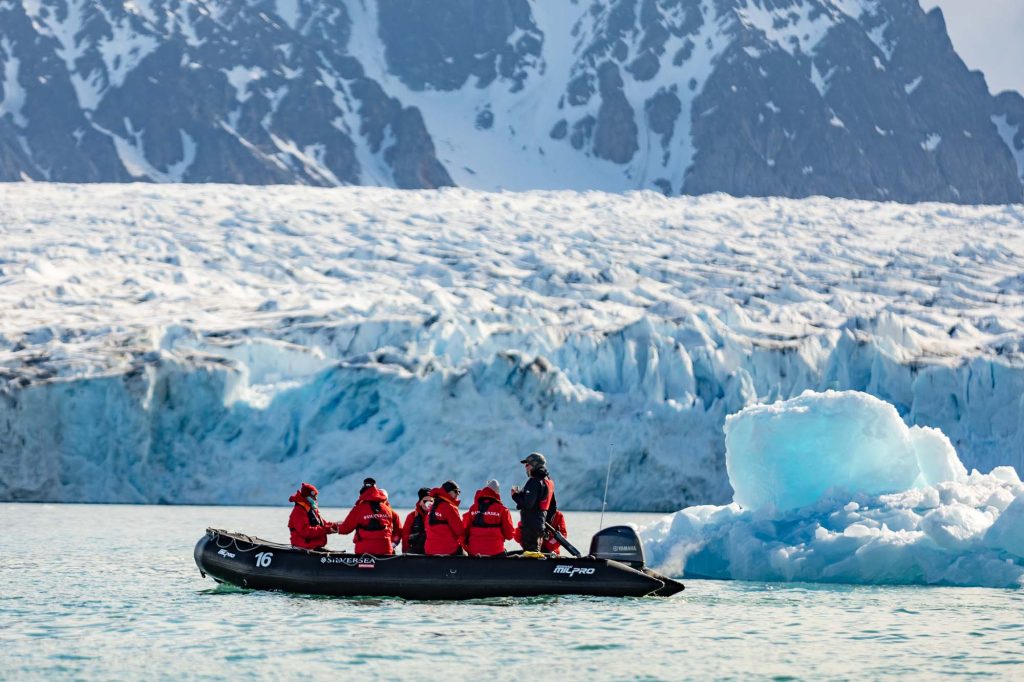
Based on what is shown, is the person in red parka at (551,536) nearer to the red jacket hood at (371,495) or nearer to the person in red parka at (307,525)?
the red jacket hood at (371,495)

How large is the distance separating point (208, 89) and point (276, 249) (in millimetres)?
73244

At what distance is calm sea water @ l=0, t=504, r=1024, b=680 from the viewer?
11.3m

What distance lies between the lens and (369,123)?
11694 centimetres

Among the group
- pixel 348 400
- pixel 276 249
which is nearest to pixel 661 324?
pixel 348 400

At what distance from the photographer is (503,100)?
Result: 392 ft

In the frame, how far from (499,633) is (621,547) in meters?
2.44

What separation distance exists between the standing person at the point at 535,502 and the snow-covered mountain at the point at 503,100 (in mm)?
91515

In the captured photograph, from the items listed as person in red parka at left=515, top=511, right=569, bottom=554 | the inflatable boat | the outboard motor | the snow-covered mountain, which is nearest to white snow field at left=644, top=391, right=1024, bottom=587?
the outboard motor

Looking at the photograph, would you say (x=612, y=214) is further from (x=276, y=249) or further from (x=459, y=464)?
(x=459, y=464)

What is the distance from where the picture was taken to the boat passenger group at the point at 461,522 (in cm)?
1441

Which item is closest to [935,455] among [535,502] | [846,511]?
[846,511]

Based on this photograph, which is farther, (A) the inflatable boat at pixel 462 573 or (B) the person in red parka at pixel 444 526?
(B) the person in red parka at pixel 444 526

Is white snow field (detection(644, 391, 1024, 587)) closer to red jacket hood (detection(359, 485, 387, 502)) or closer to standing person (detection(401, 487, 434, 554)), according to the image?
standing person (detection(401, 487, 434, 554))

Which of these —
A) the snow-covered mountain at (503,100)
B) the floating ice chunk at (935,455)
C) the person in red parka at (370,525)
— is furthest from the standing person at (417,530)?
the snow-covered mountain at (503,100)
